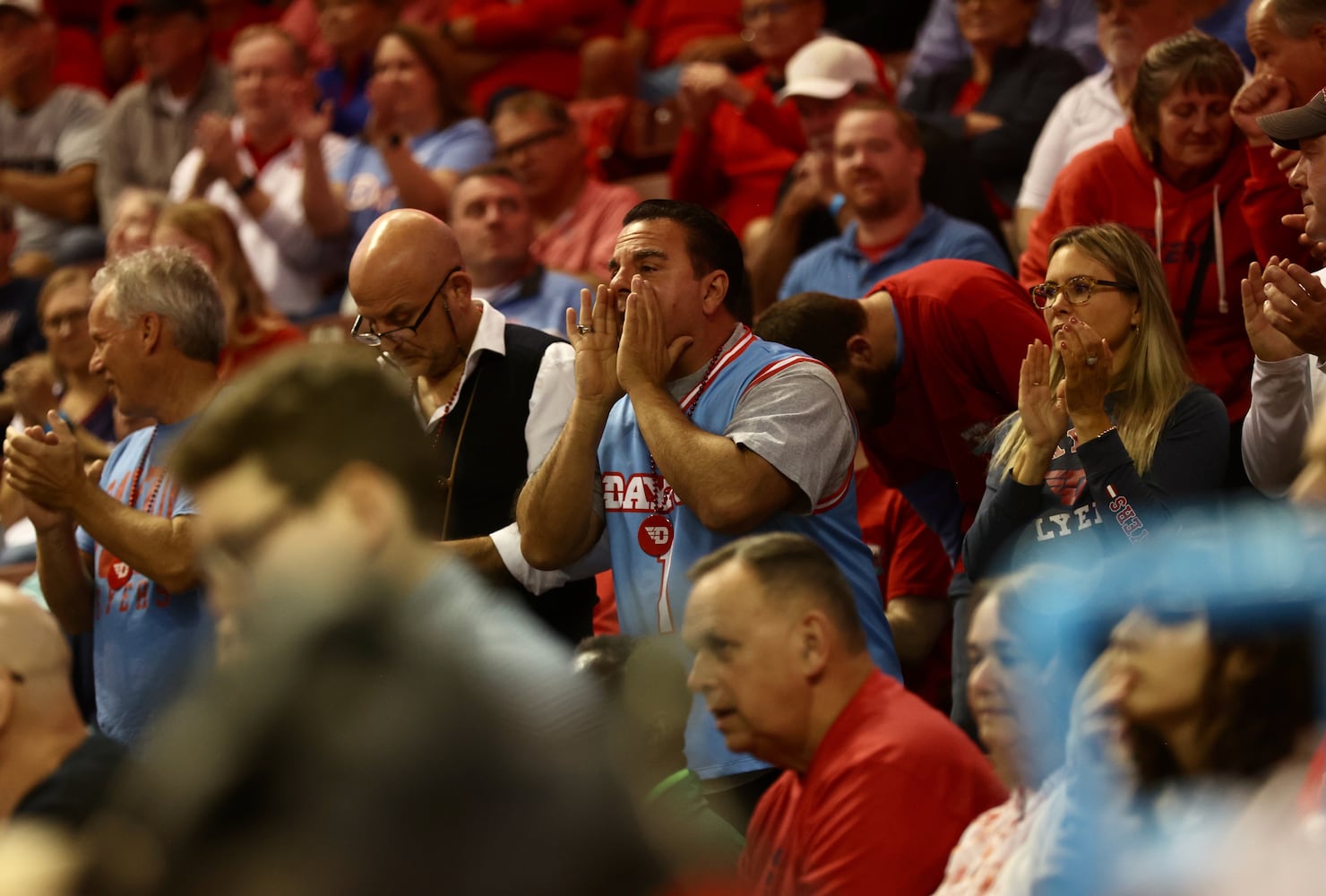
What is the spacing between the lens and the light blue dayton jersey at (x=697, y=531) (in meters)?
3.59

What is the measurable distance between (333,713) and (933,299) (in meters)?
2.72

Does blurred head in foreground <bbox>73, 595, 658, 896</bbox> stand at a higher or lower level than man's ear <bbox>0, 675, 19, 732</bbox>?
higher

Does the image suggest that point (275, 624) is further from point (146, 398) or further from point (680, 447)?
point (146, 398)

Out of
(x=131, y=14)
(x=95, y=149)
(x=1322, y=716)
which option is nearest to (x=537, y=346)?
(x=1322, y=716)

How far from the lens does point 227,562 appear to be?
215cm

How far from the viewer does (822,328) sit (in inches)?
166

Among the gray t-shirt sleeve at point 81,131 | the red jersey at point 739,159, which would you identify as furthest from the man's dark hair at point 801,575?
the gray t-shirt sleeve at point 81,131

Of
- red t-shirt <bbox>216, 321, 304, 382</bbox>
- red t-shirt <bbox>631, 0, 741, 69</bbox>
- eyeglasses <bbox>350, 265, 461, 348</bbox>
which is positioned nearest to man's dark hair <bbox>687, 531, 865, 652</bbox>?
eyeglasses <bbox>350, 265, 461, 348</bbox>

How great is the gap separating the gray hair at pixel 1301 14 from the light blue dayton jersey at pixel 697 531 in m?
1.52

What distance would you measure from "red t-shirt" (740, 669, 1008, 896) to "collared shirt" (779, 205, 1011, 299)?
2.30m

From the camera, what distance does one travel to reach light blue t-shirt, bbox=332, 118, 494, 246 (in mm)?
6984

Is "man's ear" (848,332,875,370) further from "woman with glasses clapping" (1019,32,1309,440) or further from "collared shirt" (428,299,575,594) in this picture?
"woman with glasses clapping" (1019,32,1309,440)

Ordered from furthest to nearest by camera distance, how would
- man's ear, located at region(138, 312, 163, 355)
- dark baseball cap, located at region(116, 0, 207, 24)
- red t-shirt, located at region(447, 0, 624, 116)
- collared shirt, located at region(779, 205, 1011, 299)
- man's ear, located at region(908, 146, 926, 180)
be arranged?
1. dark baseball cap, located at region(116, 0, 207, 24)
2. red t-shirt, located at region(447, 0, 624, 116)
3. man's ear, located at region(908, 146, 926, 180)
4. collared shirt, located at region(779, 205, 1011, 299)
5. man's ear, located at region(138, 312, 163, 355)

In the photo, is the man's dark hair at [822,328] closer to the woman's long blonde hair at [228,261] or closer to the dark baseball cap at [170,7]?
the woman's long blonde hair at [228,261]
